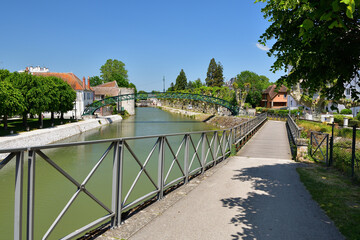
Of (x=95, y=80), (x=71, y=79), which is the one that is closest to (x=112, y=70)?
(x=95, y=80)

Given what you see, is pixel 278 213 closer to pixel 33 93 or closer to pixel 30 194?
pixel 30 194

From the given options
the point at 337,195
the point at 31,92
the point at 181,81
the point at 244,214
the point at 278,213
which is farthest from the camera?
the point at 181,81

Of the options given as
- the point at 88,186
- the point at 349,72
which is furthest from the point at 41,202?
the point at 349,72

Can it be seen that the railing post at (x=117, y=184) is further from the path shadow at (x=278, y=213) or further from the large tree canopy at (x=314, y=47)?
the large tree canopy at (x=314, y=47)

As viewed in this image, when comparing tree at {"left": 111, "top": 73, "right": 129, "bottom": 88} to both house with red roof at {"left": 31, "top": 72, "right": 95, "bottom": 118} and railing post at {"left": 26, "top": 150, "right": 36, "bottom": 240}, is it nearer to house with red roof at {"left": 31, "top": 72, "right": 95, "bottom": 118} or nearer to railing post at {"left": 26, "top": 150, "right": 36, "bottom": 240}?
house with red roof at {"left": 31, "top": 72, "right": 95, "bottom": 118}

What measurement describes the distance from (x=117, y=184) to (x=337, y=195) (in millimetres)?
4905

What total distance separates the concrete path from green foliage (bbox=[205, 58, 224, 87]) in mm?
95462

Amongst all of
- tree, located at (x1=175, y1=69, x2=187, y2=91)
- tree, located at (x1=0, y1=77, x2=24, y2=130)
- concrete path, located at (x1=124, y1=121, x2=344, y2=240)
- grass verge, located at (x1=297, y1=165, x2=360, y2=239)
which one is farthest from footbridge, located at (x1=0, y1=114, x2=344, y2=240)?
tree, located at (x1=175, y1=69, x2=187, y2=91)

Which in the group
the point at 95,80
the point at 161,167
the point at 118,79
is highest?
the point at 95,80

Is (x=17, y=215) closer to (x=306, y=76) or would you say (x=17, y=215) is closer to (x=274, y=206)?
(x=274, y=206)

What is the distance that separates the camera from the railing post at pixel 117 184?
3.95m

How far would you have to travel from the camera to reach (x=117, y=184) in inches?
159

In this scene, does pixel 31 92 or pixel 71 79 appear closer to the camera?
pixel 31 92

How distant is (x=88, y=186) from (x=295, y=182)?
27.0 feet
